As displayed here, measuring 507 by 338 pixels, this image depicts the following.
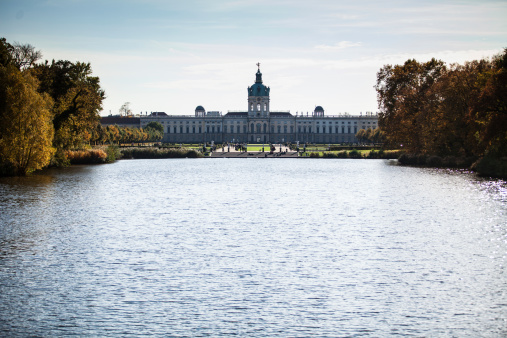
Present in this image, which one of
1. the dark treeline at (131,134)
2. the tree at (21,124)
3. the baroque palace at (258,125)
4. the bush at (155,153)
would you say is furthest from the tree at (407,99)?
the baroque palace at (258,125)

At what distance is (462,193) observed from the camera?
2947 cm

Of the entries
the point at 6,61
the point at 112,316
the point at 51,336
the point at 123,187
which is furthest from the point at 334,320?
the point at 6,61

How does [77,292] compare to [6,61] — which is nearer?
[77,292]

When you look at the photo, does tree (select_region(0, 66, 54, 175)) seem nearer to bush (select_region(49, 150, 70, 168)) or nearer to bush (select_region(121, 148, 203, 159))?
bush (select_region(49, 150, 70, 168))

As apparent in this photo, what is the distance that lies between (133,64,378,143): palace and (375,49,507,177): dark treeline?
11105 centimetres

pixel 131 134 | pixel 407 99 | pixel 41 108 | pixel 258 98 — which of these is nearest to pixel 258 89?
pixel 258 98

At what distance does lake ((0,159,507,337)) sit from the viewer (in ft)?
34.3

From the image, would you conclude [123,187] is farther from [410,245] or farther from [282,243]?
[410,245]

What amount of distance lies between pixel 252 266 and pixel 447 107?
3610cm

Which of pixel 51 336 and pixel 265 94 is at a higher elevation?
pixel 265 94

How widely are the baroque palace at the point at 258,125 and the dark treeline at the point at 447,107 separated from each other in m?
111

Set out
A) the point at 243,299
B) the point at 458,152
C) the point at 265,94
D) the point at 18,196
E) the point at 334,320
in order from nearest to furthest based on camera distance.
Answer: the point at 334,320 < the point at 243,299 < the point at 18,196 < the point at 458,152 < the point at 265,94

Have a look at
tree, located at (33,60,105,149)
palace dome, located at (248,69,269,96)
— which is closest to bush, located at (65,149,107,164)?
tree, located at (33,60,105,149)

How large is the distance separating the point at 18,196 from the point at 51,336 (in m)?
18.6
